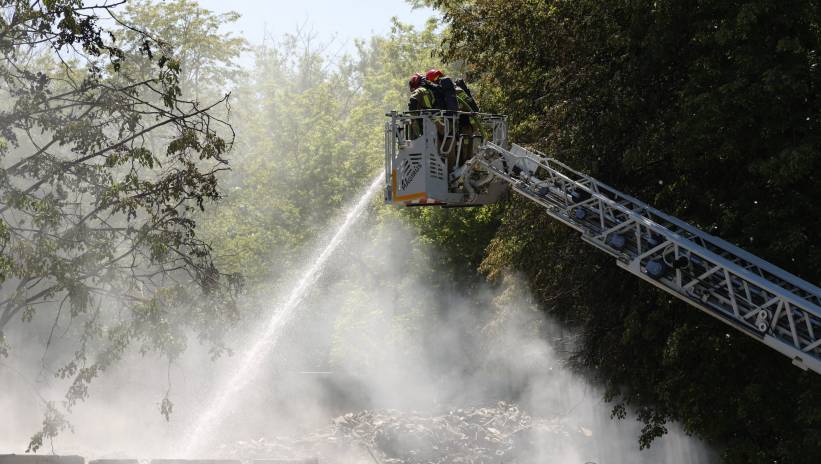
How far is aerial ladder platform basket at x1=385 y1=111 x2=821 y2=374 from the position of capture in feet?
29.1

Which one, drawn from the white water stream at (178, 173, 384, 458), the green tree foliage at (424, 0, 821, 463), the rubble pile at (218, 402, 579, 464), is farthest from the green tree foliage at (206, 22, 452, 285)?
the green tree foliage at (424, 0, 821, 463)

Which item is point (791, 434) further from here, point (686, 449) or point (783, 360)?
point (686, 449)

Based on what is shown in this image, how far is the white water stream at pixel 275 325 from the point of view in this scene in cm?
3136

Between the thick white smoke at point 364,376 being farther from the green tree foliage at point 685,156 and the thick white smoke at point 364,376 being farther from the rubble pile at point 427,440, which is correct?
the green tree foliage at point 685,156

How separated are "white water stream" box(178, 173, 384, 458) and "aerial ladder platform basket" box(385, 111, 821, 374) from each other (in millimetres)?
18862

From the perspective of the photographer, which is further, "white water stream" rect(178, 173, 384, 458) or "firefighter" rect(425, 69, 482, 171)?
"white water stream" rect(178, 173, 384, 458)

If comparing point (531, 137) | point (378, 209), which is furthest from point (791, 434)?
point (378, 209)

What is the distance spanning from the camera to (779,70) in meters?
11.1

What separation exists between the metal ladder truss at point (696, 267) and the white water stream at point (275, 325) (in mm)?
20043

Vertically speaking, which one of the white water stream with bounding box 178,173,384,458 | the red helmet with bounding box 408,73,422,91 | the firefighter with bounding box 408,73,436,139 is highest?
the white water stream with bounding box 178,173,384,458

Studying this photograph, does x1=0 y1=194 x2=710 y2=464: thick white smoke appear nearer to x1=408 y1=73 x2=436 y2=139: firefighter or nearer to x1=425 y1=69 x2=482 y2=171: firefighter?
x1=425 y1=69 x2=482 y2=171: firefighter

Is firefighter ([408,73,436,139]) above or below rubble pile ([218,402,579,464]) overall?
above

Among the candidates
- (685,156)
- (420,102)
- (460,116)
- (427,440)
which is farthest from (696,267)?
(427,440)

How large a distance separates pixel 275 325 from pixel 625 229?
2860 cm
